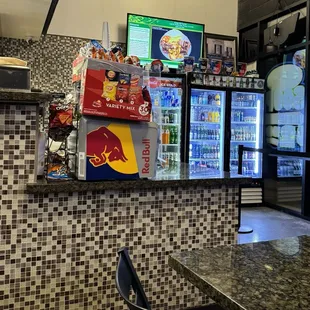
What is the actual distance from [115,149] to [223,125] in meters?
4.03

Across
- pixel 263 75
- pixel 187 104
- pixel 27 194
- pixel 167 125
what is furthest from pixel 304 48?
pixel 27 194

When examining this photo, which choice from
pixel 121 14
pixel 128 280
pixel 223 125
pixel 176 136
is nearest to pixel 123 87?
pixel 128 280

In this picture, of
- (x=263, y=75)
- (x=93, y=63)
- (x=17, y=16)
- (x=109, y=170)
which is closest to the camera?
(x=93, y=63)

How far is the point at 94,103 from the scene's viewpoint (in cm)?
180

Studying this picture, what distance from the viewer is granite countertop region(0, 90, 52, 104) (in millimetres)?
1718

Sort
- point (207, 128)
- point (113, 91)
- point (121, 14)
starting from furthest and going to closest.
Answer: point (207, 128)
point (121, 14)
point (113, 91)

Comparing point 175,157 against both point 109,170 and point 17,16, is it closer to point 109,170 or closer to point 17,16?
point 17,16

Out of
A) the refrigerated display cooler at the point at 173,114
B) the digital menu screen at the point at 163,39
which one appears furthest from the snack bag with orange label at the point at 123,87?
the digital menu screen at the point at 163,39

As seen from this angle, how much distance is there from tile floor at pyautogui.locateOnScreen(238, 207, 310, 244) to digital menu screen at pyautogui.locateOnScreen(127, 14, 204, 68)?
8.47 ft

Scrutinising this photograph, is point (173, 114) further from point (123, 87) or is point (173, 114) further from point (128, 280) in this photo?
point (128, 280)

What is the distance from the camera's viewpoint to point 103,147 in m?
1.88

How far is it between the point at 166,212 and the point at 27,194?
787 mm

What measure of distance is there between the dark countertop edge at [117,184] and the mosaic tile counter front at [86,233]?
60 millimetres

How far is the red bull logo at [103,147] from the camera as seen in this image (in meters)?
1.85
